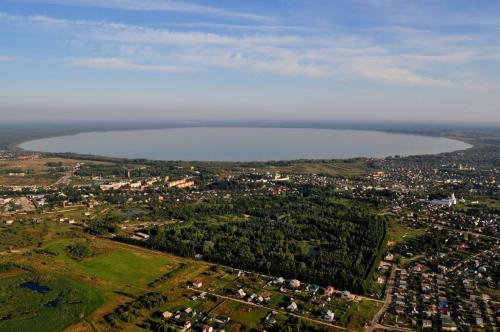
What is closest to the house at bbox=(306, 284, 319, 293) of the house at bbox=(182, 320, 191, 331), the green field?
the house at bbox=(182, 320, 191, 331)

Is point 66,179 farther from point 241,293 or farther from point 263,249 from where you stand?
point 241,293

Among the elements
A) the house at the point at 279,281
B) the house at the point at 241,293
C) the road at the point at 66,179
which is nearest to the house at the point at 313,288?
the house at the point at 279,281

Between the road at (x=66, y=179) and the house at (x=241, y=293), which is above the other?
the road at (x=66, y=179)

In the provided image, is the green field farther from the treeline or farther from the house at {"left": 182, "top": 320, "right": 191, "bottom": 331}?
the house at {"left": 182, "top": 320, "right": 191, "bottom": 331}

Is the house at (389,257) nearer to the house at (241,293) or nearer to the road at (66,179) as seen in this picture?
the house at (241,293)

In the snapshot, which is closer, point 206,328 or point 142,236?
point 206,328

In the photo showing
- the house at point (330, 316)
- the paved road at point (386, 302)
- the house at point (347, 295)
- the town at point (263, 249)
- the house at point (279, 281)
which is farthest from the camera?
the house at point (279, 281)

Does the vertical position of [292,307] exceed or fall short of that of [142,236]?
it falls short

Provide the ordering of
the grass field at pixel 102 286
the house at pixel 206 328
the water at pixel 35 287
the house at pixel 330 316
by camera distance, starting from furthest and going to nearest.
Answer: the water at pixel 35 287
the house at pixel 330 316
the grass field at pixel 102 286
the house at pixel 206 328

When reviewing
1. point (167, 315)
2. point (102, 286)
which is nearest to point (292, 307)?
point (167, 315)
